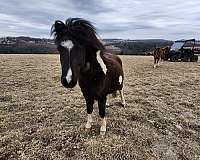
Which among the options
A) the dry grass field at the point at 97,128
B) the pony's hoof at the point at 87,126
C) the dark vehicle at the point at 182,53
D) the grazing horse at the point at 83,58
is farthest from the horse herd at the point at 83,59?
the dark vehicle at the point at 182,53

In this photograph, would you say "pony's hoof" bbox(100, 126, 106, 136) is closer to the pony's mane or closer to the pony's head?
the pony's head

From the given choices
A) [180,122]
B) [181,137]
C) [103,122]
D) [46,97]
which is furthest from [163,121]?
[46,97]

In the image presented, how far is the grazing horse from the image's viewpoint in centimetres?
306

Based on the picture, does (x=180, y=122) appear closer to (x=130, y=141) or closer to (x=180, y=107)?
(x=180, y=107)

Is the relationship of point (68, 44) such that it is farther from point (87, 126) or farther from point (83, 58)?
point (87, 126)

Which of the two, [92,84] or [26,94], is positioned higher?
[92,84]

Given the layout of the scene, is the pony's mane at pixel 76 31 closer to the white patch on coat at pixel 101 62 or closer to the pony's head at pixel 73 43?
the pony's head at pixel 73 43

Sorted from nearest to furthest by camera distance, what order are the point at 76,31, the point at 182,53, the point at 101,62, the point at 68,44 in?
1. the point at 68,44
2. the point at 76,31
3. the point at 101,62
4. the point at 182,53

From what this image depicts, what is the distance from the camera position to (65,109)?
5.75 m

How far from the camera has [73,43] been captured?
3.13 metres

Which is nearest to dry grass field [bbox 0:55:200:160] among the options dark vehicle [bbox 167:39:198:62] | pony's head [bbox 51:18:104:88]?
pony's head [bbox 51:18:104:88]

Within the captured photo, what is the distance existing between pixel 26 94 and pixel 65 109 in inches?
85.7

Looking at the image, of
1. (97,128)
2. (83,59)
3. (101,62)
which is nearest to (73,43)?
(83,59)

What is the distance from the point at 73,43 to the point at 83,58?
0.29 m
